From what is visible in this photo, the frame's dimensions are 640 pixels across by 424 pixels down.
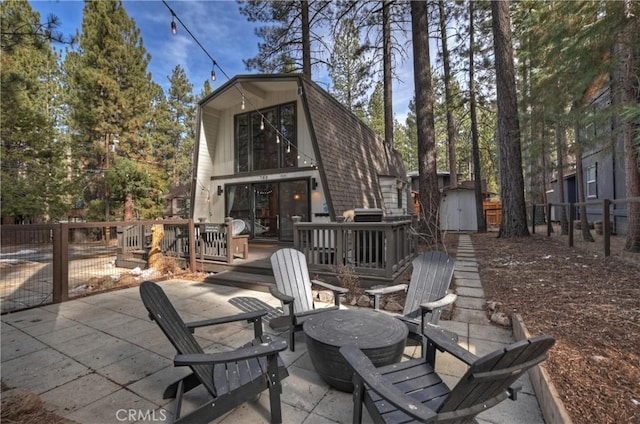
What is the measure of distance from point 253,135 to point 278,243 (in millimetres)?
3721

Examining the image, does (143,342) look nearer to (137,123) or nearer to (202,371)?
(202,371)

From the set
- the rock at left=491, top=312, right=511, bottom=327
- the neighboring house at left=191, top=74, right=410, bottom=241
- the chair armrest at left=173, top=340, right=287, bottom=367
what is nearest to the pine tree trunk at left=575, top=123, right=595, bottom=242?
the neighboring house at left=191, top=74, right=410, bottom=241

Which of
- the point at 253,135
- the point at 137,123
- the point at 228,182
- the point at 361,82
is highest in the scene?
the point at 361,82

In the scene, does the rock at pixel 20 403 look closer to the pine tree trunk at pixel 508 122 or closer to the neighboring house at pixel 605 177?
the neighboring house at pixel 605 177

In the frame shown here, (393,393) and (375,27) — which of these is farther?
(375,27)

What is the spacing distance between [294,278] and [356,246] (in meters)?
1.97

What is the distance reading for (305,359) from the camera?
2764 mm

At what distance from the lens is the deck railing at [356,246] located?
16.1 feet

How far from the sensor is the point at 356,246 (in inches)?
209

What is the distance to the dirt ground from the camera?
1878 mm

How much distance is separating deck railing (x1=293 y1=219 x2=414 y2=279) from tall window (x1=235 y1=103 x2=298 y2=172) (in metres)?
4.23

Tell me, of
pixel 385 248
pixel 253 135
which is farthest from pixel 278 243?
pixel 385 248

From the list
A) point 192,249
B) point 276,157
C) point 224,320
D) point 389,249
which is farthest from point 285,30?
point 224,320

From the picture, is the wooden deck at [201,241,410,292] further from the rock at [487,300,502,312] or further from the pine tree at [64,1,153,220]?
the pine tree at [64,1,153,220]
